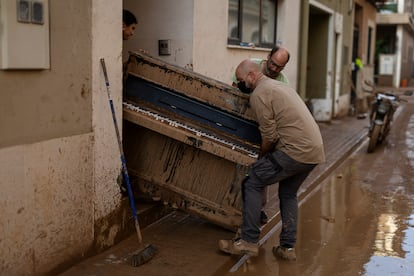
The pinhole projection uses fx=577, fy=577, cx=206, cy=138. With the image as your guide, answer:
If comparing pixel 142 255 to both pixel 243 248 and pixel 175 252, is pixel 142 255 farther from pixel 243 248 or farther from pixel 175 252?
pixel 243 248

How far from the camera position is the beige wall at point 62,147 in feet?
12.7

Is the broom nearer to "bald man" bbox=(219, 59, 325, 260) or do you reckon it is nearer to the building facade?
the building facade

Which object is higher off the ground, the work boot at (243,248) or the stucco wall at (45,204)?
the stucco wall at (45,204)

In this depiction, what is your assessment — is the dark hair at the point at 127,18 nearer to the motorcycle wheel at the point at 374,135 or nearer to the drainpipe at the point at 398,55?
the motorcycle wheel at the point at 374,135

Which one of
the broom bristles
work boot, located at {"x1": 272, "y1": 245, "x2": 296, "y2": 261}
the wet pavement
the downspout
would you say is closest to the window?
the downspout

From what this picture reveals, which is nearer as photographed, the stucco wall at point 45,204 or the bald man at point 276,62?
the stucco wall at point 45,204

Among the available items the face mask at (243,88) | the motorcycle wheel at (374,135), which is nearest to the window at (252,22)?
the motorcycle wheel at (374,135)

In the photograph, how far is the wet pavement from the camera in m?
4.86

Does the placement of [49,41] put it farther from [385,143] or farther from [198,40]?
[385,143]

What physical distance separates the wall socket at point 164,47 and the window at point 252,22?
1647mm

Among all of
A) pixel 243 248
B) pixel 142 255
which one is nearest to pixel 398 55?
pixel 243 248

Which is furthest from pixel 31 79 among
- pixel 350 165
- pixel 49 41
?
pixel 350 165

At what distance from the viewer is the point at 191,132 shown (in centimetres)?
506

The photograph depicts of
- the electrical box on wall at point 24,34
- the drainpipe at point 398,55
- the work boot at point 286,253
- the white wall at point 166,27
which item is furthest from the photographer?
the drainpipe at point 398,55
